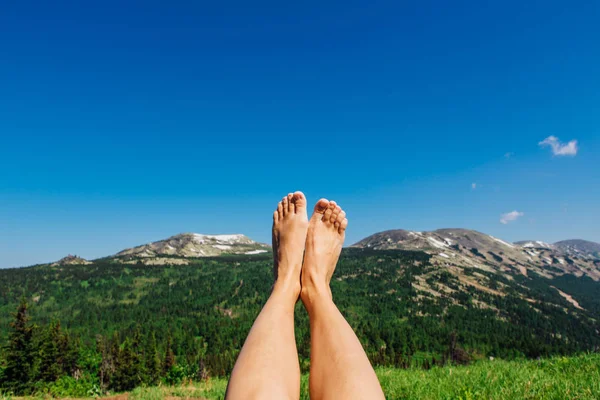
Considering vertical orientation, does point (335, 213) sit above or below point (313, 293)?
above

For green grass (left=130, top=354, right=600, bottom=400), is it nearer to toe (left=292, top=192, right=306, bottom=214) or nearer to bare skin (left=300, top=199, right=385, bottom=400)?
bare skin (left=300, top=199, right=385, bottom=400)

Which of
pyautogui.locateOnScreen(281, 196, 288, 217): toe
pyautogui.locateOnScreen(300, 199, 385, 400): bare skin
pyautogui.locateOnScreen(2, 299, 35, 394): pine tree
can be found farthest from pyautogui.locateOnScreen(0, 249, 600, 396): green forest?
pyautogui.locateOnScreen(300, 199, 385, 400): bare skin

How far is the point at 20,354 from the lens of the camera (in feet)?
124

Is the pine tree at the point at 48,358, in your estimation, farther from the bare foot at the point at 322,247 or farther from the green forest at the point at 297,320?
the bare foot at the point at 322,247

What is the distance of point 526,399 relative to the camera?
8.81ft

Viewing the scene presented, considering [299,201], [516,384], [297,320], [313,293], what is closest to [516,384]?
[516,384]

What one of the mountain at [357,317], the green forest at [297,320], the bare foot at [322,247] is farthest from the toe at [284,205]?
the mountain at [357,317]

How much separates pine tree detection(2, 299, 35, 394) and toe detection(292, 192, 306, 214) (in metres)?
44.4

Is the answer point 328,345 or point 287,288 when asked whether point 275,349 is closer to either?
point 328,345

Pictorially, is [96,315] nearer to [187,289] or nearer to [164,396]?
[187,289]

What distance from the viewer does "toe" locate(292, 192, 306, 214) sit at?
18.4ft

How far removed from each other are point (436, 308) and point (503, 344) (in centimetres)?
3956

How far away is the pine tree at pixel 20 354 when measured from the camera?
36656mm

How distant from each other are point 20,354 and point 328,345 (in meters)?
50.5
